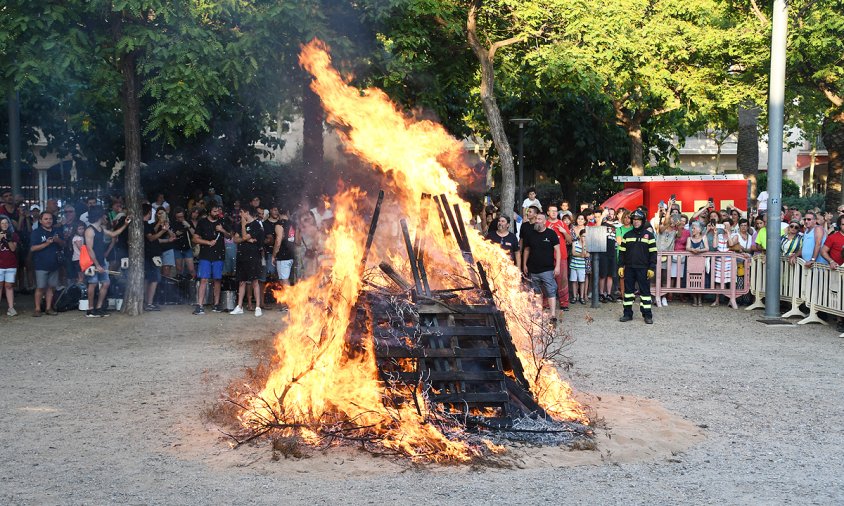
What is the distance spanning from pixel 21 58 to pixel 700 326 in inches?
458

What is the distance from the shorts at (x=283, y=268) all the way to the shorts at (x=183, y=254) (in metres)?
1.87

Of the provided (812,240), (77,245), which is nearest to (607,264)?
(812,240)

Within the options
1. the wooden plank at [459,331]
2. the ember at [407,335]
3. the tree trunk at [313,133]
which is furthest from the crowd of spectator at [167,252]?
the wooden plank at [459,331]

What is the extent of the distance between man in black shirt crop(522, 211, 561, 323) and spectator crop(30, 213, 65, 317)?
26.5 feet

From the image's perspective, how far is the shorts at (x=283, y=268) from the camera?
1641cm

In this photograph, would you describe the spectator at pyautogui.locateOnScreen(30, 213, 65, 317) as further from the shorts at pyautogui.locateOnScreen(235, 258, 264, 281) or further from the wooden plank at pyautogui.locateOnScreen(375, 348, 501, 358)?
the wooden plank at pyautogui.locateOnScreen(375, 348, 501, 358)

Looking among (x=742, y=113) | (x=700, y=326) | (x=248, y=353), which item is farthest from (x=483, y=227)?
(x=742, y=113)

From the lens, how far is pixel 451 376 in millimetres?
7668

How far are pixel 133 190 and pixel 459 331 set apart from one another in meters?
9.99

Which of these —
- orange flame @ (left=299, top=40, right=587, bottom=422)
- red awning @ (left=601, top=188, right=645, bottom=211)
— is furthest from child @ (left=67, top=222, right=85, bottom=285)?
red awning @ (left=601, top=188, right=645, bottom=211)

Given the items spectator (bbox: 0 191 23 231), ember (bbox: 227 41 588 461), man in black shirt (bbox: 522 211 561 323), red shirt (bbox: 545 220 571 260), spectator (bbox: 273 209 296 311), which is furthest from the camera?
spectator (bbox: 0 191 23 231)

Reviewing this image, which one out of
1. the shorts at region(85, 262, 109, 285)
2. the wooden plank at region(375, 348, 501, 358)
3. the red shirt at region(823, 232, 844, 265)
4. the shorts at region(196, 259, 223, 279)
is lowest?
the wooden plank at region(375, 348, 501, 358)

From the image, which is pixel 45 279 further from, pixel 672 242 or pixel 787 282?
pixel 787 282

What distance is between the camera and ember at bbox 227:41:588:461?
7.48 m
